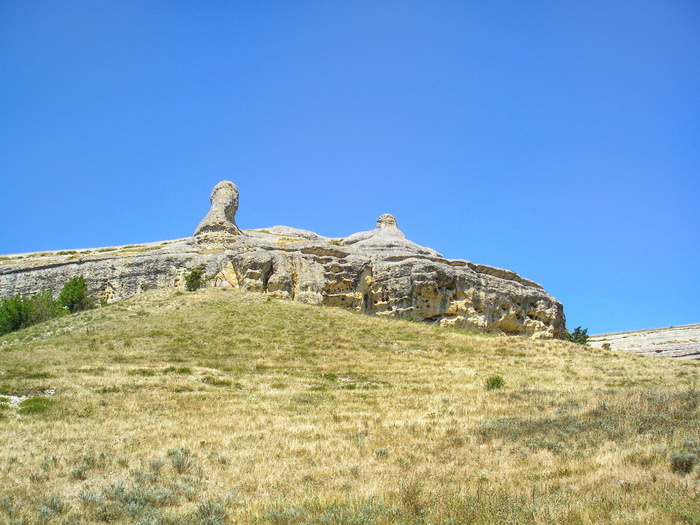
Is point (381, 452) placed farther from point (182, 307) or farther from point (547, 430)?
point (182, 307)

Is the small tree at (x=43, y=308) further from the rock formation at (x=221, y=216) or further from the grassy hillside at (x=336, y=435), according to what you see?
the rock formation at (x=221, y=216)

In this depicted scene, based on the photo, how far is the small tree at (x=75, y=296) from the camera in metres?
42.3

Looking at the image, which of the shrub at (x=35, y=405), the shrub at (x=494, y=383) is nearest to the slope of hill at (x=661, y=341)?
the shrub at (x=494, y=383)

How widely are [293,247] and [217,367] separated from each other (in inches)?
847

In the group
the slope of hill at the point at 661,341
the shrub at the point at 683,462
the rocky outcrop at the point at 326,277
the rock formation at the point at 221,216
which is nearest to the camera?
the shrub at the point at 683,462

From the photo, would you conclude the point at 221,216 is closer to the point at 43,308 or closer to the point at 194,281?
the point at 194,281

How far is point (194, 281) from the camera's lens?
4262 cm

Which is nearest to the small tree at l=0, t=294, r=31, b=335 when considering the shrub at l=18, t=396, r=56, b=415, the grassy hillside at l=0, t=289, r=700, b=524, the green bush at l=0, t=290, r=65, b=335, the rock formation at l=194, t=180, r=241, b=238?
the green bush at l=0, t=290, r=65, b=335

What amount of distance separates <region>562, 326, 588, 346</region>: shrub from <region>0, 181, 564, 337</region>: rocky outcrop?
3014 mm

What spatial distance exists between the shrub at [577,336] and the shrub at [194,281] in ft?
101

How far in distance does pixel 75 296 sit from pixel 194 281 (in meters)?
8.84

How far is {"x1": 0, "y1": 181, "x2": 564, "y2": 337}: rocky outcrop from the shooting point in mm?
43000

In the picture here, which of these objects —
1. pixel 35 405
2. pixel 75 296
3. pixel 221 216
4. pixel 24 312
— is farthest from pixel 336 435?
pixel 221 216

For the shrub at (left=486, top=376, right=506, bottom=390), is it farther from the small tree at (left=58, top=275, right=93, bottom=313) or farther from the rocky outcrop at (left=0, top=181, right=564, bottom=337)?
the small tree at (left=58, top=275, right=93, bottom=313)
